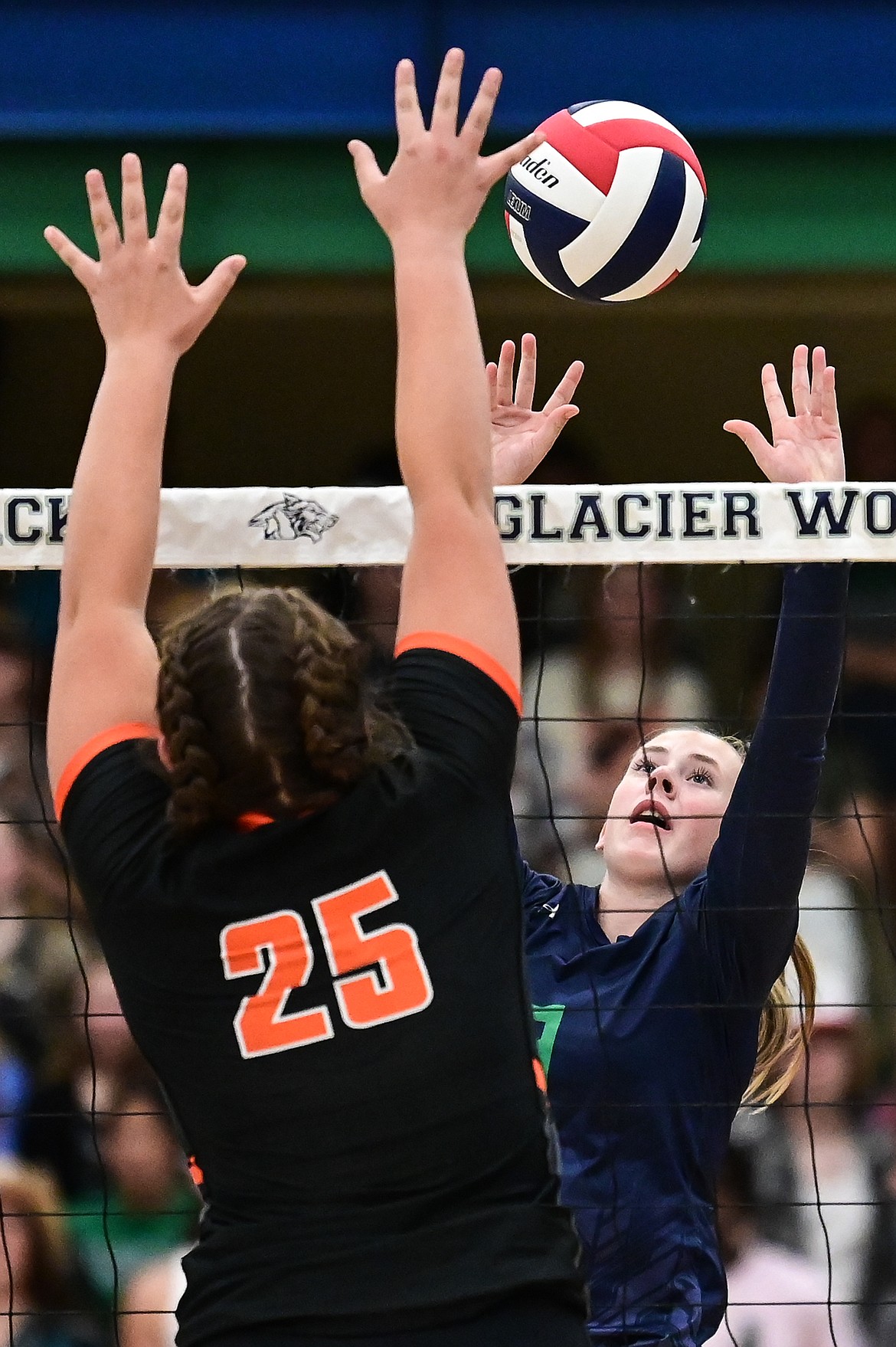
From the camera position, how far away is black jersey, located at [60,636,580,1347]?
1472mm

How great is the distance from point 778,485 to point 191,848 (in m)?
1.41

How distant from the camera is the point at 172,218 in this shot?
179 centimetres

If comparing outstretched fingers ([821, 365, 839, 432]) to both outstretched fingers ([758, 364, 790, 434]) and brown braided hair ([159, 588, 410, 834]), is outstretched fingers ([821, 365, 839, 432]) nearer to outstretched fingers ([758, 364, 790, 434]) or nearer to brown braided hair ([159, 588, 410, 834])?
outstretched fingers ([758, 364, 790, 434])

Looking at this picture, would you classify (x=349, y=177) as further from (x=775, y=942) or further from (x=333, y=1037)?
(x=333, y=1037)

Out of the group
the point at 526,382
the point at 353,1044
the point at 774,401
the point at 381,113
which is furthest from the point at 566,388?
the point at 381,113

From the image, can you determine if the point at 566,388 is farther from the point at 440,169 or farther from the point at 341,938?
the point at 341,938

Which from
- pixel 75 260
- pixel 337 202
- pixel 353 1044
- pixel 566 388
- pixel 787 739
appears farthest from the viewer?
pixel 337 202

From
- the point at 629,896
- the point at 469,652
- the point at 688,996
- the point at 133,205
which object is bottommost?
the point at 688,996

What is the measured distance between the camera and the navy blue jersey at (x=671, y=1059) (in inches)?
100

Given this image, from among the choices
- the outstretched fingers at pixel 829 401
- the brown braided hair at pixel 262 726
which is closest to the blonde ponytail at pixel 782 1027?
the outstretched fingers at pixel 829 401

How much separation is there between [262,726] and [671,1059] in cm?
138

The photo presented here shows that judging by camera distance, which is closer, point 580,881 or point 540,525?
point 540,525

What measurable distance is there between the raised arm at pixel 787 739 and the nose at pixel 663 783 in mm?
392

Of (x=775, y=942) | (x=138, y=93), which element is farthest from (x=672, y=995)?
(x=138, y=93)
